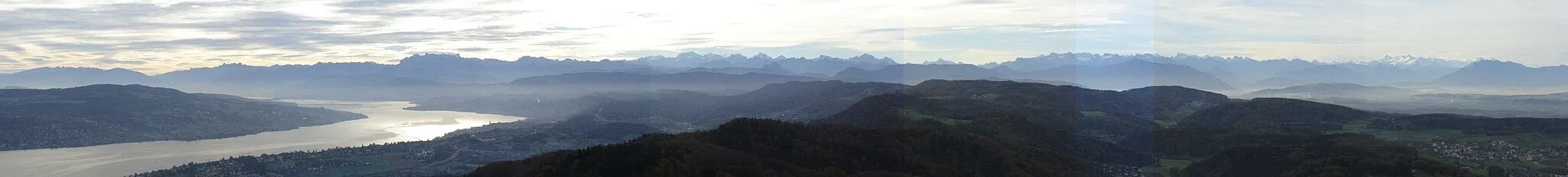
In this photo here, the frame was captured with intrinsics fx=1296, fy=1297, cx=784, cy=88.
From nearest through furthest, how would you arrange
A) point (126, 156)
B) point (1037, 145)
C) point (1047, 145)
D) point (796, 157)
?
point (796, 157) → point (1037, 145) → point (1047, 145) → point (126, 156)

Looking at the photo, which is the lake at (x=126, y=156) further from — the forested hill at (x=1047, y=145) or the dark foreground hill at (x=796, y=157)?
the dark foreground hill at (x=796, y=157)

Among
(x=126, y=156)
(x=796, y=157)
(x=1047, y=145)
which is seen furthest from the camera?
(x=126, y=156)

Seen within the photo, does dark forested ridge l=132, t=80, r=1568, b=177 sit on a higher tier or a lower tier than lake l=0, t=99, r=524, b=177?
higher

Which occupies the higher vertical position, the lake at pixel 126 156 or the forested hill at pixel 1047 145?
the forested hill at pixel 1047 145

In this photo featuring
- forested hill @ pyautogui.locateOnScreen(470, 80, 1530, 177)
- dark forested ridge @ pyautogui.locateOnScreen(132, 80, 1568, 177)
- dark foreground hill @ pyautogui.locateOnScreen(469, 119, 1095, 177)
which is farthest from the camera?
dark forested ridge @ pyautogui.locateOnScreen(132, 80, 1568, 177)

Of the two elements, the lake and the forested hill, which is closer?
the forested hill

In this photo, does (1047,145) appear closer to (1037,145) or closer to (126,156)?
(1037,145)

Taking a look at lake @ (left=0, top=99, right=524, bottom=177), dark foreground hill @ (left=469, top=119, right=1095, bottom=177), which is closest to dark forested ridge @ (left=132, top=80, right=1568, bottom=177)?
dark foreground hill @ (left=469, top=119, right=1095, bottom=177)

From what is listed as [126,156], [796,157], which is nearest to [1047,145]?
[796,157]

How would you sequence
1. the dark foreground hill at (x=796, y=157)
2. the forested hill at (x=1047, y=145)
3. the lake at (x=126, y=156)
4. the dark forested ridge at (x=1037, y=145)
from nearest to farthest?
the dark foreground hill at (x=796, y=157), the forested hill at (x=1047, y=145), the dark forested ridge at (x=1037, y=145), the lake at (x=126, y=156)

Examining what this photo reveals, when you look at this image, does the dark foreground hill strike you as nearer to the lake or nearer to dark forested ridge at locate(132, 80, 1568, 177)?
dark forested ridge at locate(132, 80, 1568, 177)

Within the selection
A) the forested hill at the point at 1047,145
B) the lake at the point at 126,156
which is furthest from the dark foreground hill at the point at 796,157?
the lake at the point at 126,156
